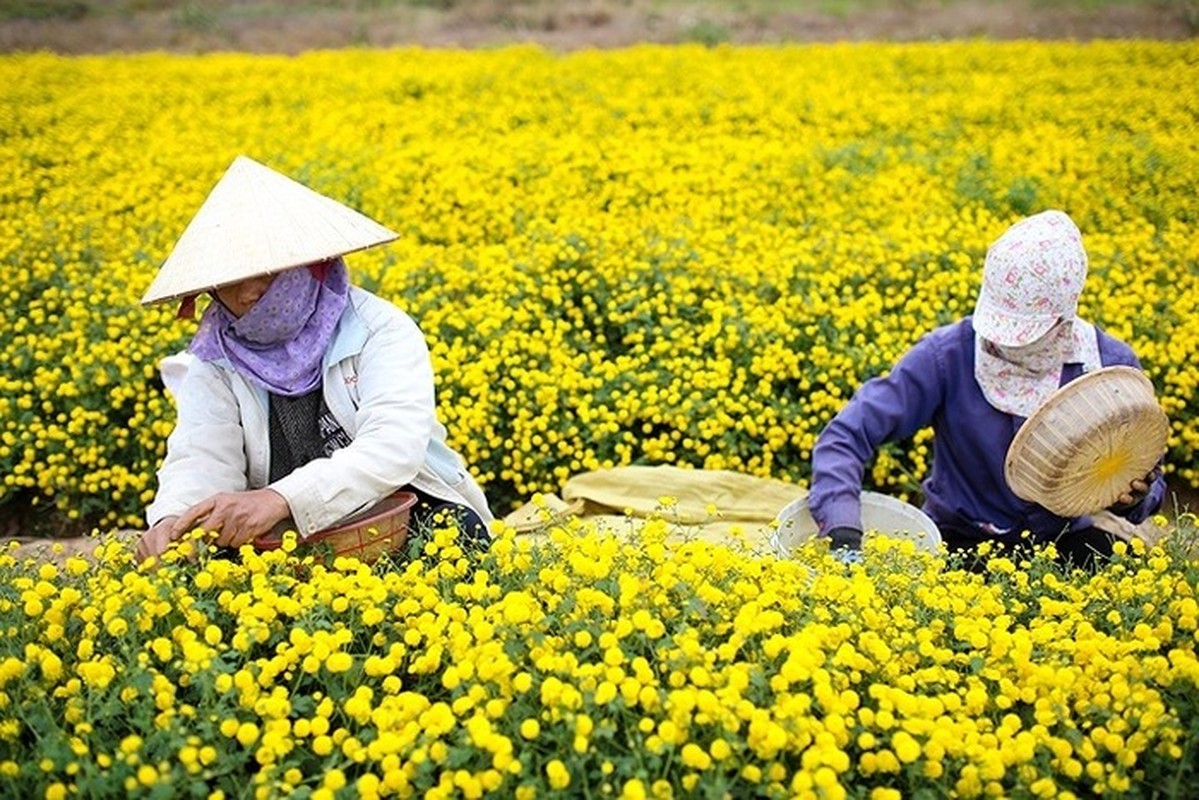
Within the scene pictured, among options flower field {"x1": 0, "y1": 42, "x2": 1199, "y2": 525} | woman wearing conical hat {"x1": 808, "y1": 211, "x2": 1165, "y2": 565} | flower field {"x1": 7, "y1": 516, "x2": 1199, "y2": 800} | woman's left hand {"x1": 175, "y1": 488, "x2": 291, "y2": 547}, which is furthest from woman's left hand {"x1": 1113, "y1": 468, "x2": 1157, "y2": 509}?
woman's left hand {"x1": 175, "y1": 488, "x2": 291, "y2": 547}

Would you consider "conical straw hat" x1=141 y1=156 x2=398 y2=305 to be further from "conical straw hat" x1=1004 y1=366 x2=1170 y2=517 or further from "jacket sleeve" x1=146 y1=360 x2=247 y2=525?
"conical straw hat" x1=1004 y1=366 x2=1170 y2=517

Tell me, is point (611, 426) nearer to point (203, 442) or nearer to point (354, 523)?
point (354, 523)

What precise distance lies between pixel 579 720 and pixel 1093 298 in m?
3.90

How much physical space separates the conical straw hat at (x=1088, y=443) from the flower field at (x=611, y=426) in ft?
0.75

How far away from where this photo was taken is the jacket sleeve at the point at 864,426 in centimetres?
287

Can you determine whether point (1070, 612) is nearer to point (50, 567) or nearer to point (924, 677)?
point (924, 677)

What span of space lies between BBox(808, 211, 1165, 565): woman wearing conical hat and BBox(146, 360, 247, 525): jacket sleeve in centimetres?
158

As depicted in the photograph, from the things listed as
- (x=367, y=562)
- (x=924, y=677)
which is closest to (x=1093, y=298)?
(x=924, y=677)

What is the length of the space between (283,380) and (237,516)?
39 cm

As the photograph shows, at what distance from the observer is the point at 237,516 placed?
243cm

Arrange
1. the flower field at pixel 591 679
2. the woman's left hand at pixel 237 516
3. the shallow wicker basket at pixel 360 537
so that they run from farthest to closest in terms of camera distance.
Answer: the shallow wicker basket at pixel 360 537 → the woman's left hand at pixel 237 516 → the flower field at pixel 591 679

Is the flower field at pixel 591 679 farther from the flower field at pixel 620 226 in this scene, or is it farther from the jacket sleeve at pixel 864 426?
the flower field at pixel 620 226

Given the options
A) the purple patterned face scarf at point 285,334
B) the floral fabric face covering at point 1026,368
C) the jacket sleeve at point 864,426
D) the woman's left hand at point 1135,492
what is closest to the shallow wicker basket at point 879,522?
the jacket sleeve at point 864,426

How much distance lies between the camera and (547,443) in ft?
13.5
